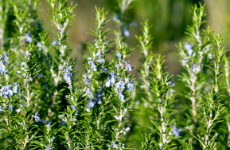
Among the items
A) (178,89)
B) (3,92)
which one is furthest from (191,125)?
(178,89)

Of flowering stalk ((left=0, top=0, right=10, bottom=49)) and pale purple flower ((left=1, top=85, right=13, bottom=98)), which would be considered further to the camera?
flowering stalk ((left=0, top=0, right=10, bottom=49))

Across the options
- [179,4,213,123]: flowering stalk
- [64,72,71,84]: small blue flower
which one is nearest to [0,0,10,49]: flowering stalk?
[64,72,71,84]: small blue flower

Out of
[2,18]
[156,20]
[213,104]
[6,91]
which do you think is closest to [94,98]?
[6,91]

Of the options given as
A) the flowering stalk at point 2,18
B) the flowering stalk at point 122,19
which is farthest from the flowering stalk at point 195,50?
the flowering stalk at point 2,18

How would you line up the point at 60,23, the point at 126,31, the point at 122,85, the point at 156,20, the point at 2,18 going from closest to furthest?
1. the point at 122,85
2. the point at 60,23
3. the point at 2,18
4. the point at 126,31
5. the point at 156,20

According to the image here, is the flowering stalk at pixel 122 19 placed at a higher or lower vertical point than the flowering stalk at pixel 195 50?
higher

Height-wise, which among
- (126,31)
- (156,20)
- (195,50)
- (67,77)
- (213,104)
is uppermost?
(156,20)

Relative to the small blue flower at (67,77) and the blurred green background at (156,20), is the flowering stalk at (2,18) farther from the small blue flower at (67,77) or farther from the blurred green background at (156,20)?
the blurred green background at (156,20)

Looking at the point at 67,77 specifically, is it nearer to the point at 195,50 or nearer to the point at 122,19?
the point at 195,50

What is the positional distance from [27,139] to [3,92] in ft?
0.62

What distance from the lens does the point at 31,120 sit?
628 mm

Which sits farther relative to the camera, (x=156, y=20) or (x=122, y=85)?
(x=156, y=20)

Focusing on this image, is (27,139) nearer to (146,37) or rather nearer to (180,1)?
(146,37)

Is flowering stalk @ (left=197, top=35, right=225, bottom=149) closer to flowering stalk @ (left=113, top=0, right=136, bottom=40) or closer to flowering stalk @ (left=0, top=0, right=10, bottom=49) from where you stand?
flowering stalk @ (left=113, top=0, right=136, bottom=40)
